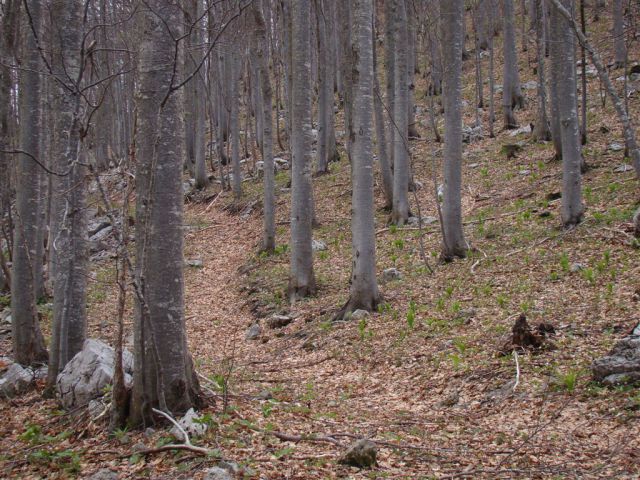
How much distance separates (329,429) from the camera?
15.4ft

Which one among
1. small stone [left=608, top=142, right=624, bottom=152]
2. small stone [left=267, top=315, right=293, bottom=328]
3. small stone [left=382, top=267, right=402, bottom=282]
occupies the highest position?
small stone [left=608, top=142, right=624, bottom=152]

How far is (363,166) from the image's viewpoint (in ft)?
27.2

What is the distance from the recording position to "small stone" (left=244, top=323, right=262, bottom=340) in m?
9.14

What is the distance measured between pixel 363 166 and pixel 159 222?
4.56 metres

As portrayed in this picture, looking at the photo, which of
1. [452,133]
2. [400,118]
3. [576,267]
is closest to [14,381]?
[576,267]

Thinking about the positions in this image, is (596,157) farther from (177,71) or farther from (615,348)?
(177,71)

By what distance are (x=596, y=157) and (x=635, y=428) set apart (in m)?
10.7

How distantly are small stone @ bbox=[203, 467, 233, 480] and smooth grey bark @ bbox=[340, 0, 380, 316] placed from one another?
5.20m

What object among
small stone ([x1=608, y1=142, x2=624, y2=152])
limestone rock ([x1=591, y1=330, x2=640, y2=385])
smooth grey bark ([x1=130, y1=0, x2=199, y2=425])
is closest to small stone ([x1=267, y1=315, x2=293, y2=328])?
smooth grey bark ([x1=130, y1=0, x2=199, y2=425])

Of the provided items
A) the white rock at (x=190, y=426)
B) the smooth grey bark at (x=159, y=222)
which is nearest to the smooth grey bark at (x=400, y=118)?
the smooth grey bark at (x=159, y=222)

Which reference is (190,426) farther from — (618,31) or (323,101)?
(618,31)

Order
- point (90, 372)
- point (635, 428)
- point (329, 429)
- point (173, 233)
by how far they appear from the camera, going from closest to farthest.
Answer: point (635, 428), point (173, 233), point (329, 429), point (90, 372)

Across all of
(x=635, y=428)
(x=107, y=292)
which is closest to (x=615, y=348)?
(x=635, y=428)

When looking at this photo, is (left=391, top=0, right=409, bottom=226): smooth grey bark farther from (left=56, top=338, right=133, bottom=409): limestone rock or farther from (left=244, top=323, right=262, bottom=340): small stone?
(left=56, top=338, right=133, bottom=409): limestone rock
